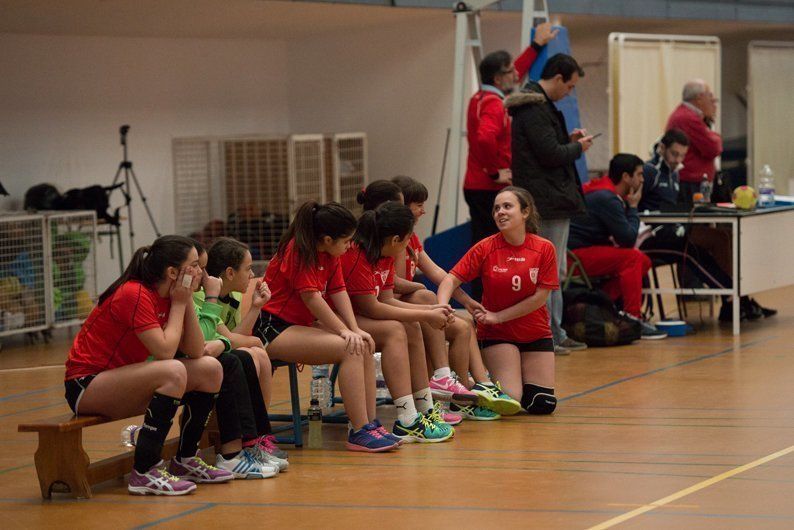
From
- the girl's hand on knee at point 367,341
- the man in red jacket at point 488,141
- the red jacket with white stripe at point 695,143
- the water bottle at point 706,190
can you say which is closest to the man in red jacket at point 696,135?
the red jacket with white stripe at point 695,143

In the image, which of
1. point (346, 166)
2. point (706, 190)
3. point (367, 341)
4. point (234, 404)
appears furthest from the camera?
point (346, 166)

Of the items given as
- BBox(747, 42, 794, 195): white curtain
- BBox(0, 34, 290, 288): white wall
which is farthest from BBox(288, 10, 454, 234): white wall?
BBox(747, 42, 794, 195): white curtain

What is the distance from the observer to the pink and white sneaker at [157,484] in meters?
4.48

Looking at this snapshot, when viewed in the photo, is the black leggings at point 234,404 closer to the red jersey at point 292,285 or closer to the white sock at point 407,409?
the red jersey at point 292,285

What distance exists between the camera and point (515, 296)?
19.9 feet

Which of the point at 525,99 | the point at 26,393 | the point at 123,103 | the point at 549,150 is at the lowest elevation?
the point at 26,393

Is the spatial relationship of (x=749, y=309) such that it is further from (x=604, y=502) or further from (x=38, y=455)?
(x=38, y=455)

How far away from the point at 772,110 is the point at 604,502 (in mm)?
12008

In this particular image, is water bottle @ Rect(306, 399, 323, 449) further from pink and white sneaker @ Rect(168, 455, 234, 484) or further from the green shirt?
pink and white sneaker @ Rect(168, 455, 234, 484)

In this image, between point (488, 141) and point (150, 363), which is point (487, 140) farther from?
point (150, 363)

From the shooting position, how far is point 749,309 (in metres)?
9.27

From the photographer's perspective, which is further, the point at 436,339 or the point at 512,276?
the point at 512,276

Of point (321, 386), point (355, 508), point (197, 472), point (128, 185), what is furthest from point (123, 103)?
point (355, 508)

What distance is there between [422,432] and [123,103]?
703cm
